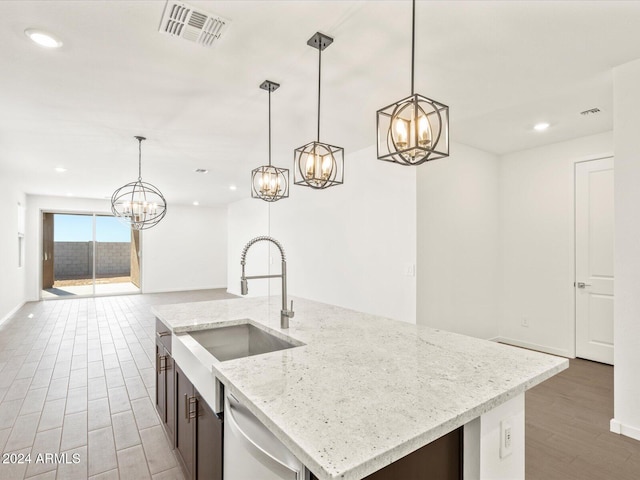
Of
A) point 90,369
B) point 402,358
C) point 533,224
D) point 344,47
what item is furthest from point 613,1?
point 90,369

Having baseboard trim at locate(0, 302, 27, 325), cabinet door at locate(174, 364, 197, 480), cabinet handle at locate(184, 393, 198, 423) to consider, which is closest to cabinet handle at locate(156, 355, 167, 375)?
cabinet door at locate(174, 364, 197, 480)

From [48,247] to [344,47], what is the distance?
9.96 metres

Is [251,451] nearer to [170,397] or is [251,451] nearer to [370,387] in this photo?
[370,387]

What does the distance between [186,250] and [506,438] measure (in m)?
10.5

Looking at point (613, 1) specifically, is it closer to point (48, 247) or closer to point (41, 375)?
point (41, 375)

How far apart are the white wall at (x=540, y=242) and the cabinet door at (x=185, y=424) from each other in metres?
Answer: 4.34

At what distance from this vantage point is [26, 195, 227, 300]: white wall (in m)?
9.52

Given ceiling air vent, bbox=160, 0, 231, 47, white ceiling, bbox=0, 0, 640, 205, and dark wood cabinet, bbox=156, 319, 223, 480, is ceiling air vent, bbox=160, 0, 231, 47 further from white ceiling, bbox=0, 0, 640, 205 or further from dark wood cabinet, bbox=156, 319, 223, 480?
dark wood cabinet, bbox=156, 319, 223, 480

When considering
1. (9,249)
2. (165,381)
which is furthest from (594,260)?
(9,249)

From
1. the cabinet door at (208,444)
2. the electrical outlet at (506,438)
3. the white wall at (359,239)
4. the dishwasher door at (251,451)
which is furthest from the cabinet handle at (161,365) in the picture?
the white wall at (359,239)

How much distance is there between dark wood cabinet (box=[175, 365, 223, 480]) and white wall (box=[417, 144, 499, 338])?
2694 mm

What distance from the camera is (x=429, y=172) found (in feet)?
13.3

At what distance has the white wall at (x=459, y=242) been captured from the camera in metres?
4.03

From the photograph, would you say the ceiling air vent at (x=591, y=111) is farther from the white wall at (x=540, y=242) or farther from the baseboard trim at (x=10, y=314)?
the baseboard trim at (x=10, y=314)
